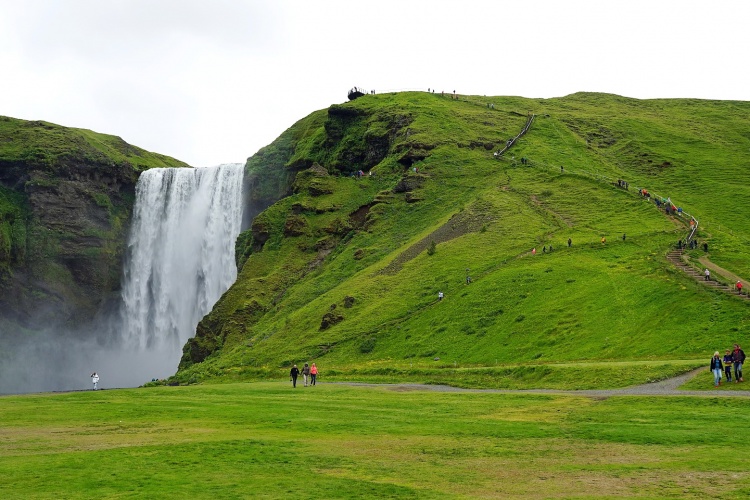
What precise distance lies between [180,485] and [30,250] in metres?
138

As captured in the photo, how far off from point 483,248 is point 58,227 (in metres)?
90.3

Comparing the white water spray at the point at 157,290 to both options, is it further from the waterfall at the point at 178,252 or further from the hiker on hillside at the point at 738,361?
the hiker on hillside at the point at 738,361

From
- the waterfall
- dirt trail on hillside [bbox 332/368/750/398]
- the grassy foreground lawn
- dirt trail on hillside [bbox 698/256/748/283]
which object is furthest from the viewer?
the waterfall

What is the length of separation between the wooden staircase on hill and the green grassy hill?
119 cm

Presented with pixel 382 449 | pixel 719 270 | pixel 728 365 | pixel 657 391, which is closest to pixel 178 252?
pixel 719 270

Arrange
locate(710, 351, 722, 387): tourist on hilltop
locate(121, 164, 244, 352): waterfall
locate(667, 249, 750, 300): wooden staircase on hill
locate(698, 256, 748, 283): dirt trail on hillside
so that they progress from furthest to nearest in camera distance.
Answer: locate(121, 164, 244, 352): waterfall → locate(698, 256, 748, 283): dirt trail on hillside → locate(667, 249, 750, 300): wooden staircase on hill → locate(710, 351, 722, 387): tourist on hilltop

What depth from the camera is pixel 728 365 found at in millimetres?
40875

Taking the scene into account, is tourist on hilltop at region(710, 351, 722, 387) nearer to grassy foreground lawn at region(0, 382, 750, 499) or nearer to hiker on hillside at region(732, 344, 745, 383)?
hiker on hillside at region(732, 344, 745, 383)

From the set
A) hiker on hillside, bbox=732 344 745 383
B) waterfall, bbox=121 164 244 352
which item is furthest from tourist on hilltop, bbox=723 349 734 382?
waterfall, bbox=121 164 244 352

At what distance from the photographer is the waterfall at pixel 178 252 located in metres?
136

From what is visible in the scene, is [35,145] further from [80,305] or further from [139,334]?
[139,334]

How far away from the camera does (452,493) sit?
20953 mm

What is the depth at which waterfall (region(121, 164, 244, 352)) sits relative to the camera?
448ft

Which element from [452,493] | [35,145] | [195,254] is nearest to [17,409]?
[452,493]
